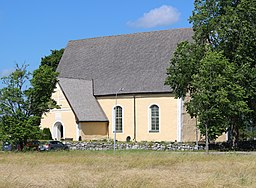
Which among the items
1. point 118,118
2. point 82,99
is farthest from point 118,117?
point 82,99

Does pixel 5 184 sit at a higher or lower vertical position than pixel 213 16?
lower

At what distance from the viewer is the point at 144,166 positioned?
2512 centimetres

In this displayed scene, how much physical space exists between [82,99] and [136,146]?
39.1ft

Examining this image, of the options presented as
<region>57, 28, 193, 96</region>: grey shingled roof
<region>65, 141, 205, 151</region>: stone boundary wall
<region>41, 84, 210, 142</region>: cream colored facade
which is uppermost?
<region>57, 28, 193, 96</region>: grey shingled roof

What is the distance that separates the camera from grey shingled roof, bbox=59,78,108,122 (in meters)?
55.0

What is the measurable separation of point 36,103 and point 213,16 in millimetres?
16599

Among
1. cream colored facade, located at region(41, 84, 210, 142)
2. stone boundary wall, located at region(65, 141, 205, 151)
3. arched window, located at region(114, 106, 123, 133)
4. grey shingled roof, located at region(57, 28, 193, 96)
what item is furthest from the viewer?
arched window, located at region(114, 106, 123, 133)

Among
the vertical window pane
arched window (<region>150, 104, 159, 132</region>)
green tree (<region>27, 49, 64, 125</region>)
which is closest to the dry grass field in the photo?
green tree (<region>27, 49, 64, 125</region>)

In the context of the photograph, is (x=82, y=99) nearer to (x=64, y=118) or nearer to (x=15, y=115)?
(x=64, y=118)

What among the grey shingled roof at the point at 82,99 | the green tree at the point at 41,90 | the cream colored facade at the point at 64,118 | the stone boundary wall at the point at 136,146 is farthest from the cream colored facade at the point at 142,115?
the green tree at the point at 41,90

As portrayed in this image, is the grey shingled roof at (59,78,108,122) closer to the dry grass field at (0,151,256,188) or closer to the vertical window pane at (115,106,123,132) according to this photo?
the vertical window pane at (115,106,123,132)

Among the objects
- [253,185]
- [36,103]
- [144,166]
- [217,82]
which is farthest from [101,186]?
[36,103]

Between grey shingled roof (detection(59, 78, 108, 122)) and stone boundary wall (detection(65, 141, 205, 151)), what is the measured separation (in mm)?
5221

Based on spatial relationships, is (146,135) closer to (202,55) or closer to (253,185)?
(202,55)
